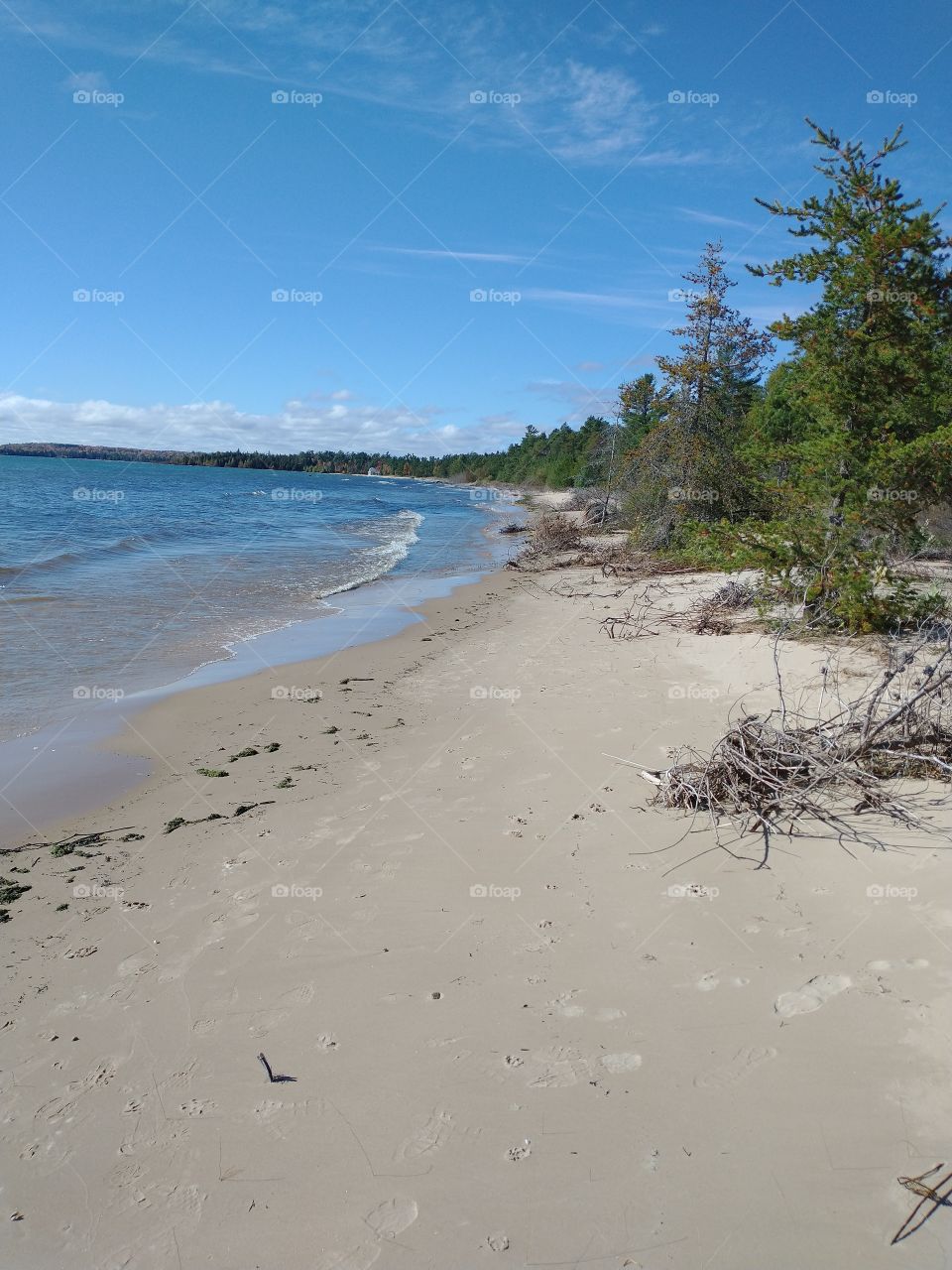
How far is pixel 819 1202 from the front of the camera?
7.72 ft

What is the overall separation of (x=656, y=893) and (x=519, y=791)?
1.61 metres

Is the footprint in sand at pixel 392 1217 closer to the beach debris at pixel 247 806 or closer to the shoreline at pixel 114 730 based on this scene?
the beach debris at pixel 247 806

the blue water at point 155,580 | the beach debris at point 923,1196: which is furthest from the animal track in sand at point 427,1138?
the blue water at point 155,580

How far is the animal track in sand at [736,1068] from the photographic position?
282cm

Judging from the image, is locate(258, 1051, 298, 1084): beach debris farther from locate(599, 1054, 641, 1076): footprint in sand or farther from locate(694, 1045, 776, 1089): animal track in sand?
locate(694, 1045, 776, 1089): animal track in sand

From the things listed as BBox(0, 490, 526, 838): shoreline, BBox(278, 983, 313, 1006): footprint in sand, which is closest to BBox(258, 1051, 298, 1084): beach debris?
BBox(278, 983, 313, 1006): footprint in sand

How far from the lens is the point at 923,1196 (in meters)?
2.32

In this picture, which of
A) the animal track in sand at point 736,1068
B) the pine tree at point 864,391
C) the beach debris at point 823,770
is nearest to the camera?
the animal track in sand at point 736,1068

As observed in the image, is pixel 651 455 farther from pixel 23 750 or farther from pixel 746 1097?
pixel 746 1097

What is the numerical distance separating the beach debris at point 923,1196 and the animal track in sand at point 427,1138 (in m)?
1.41

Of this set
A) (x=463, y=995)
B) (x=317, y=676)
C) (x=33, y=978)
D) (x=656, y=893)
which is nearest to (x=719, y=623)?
(x=317, y=676)

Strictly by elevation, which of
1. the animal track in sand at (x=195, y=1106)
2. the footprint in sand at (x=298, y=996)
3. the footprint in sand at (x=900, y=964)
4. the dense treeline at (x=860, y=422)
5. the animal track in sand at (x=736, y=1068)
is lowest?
the animal track in sand at (x=195, y=1106)

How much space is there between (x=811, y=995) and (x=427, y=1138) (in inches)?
67.6

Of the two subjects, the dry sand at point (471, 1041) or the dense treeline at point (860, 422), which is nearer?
the dry sand at point (471, 1041)
